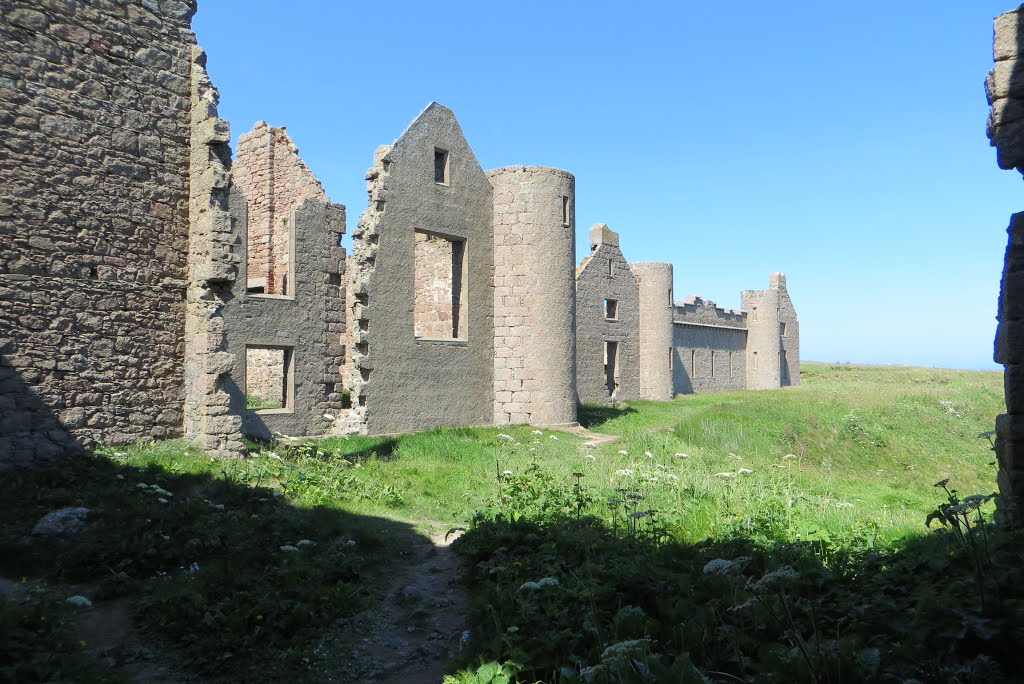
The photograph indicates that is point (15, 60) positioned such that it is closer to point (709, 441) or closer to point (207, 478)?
point (207, 478)

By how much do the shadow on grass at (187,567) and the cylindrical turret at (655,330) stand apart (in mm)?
22236

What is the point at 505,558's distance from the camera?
21.8 feet

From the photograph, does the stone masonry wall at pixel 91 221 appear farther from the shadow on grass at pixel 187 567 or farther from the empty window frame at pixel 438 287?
the empty window frame at pixel 438 287

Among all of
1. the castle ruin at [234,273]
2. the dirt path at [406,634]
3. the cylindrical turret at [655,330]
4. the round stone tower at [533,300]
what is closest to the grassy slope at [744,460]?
the round stone tower at [533,300]

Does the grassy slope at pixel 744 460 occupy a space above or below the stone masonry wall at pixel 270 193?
below

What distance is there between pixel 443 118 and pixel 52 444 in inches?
467

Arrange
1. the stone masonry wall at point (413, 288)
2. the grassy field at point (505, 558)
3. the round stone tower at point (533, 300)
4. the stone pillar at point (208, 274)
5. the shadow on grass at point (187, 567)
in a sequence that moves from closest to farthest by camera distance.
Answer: the grassy field at point (505, 558) → the shadow on grass at point (187, 567) → the stone pillar at point (208, 274) → the stone masonry wall at point (413, 288) → the round stone tower at point (533, 300)

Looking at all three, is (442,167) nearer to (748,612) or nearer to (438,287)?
(438,287)

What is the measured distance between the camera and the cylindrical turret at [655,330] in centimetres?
2981

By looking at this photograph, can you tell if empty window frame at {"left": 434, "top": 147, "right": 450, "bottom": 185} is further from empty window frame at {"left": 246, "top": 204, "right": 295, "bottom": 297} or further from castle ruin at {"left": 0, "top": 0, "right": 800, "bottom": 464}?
empty window frame at {"left": 246, "top": 204, "right": 295, "bottom": 297}

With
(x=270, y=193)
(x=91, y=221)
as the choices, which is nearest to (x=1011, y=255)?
(x=91, y=221)

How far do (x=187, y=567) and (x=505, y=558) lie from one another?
3.13 m

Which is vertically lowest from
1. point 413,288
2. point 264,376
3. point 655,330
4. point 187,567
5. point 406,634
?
point 406,634

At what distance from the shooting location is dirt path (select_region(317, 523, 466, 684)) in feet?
16.6
